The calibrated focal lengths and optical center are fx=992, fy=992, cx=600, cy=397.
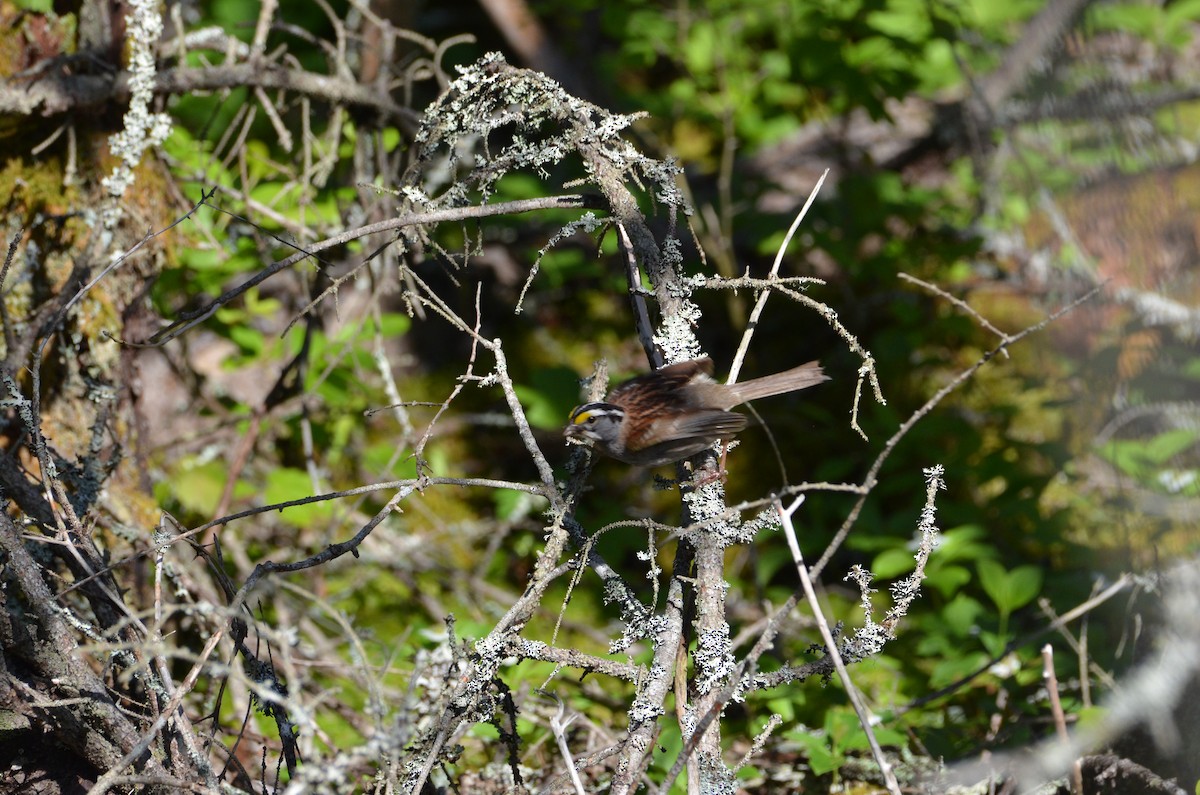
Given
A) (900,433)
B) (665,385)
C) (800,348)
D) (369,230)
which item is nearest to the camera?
(900,433)

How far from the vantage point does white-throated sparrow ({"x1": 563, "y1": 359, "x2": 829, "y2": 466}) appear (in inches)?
99.2

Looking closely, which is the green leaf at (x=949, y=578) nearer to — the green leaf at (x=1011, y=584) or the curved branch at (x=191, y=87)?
the green leaf at (x=1011, y=584)

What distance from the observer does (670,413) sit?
8.87ft

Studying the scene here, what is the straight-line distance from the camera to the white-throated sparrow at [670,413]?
252 cm

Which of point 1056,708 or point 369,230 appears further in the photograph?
point 1056,708

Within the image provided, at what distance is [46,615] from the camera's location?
7.30 feet

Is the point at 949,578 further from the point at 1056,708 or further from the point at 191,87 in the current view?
the point at 191,87

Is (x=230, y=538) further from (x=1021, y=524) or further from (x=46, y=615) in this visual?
(x=1021, y=524)

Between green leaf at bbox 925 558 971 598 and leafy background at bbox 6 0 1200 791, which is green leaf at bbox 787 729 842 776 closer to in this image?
leafy background at bbox 6 0 1200 791

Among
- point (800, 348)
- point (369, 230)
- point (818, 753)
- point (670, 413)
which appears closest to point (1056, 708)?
point (818, 753)

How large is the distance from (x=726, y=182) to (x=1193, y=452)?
2487 mm

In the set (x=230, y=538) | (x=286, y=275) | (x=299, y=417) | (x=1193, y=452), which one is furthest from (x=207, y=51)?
(x=1193, y=452)

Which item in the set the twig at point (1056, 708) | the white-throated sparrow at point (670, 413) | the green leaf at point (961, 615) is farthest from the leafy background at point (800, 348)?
the white-throated sparrow at point (670, 413)

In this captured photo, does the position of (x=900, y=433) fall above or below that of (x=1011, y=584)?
above
